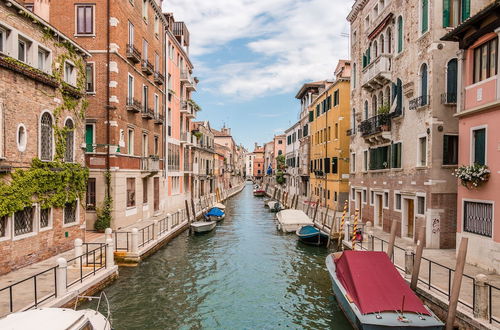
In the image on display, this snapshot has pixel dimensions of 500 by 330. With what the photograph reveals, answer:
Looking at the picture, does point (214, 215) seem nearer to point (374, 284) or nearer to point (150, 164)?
point (150, 164)

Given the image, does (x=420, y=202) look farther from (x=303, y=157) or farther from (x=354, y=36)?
(x=303, y=157)

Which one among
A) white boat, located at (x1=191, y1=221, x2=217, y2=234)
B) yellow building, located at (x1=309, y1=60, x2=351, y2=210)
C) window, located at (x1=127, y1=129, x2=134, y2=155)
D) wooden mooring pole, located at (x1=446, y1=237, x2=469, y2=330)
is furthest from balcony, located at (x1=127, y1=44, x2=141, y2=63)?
wooden mooring pole, located at (x1=446, y1=237, x2=469, y2=330)

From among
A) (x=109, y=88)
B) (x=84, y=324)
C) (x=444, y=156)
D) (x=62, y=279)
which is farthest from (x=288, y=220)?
(x=84, y=324)

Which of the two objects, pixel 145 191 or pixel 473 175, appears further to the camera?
pixel 145 191

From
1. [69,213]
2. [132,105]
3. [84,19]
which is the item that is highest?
[84,19]

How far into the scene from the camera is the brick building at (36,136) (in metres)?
11.9

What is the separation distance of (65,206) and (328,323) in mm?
11125

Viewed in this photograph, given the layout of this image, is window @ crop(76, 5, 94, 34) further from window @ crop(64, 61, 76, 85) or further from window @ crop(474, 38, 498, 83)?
A: window @ crop(474, 38, 498, 83)

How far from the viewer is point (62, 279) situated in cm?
1025

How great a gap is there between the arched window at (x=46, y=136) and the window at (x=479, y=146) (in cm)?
1543

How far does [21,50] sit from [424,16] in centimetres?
1651

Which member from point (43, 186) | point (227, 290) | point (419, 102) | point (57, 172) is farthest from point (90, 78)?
point (419, 102)

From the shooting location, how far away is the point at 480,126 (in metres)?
13.3

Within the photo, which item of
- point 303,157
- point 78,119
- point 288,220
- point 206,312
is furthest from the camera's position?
point 303,157
